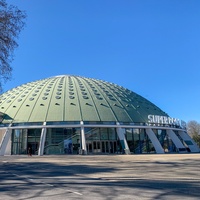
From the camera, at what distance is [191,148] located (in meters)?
52.8

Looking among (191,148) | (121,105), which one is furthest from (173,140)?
(121,105)

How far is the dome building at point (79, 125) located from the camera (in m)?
44.5

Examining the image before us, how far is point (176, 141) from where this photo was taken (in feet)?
168

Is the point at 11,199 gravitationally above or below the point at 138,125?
below

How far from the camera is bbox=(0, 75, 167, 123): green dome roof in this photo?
4581 cm

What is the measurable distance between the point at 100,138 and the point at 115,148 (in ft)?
11.1

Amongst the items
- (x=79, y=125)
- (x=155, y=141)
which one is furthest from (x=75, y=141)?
(x=155, y=141)

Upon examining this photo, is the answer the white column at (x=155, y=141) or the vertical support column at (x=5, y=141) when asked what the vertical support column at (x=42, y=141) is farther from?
the white column at (x=155, y=141)

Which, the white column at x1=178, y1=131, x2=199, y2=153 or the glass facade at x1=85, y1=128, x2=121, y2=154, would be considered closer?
the glass facade at x1=85, y1=128, x2=121, y2=154

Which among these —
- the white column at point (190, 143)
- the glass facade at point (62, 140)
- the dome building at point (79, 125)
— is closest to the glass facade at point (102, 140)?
the dome building at point (79, 125)

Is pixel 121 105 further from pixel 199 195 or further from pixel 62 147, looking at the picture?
pixel 199 195

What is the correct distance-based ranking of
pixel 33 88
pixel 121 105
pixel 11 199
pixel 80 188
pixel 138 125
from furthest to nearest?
pixel 33 88, pixel 121 105, pixel 138 125, pixel 80 188, pixel 11 199

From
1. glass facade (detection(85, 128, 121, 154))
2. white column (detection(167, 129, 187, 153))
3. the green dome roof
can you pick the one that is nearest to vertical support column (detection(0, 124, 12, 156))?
the green dome roof

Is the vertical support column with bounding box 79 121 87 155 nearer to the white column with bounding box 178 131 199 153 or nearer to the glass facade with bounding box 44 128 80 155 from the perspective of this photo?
the glass facade with bounding box 44 128 80 155
